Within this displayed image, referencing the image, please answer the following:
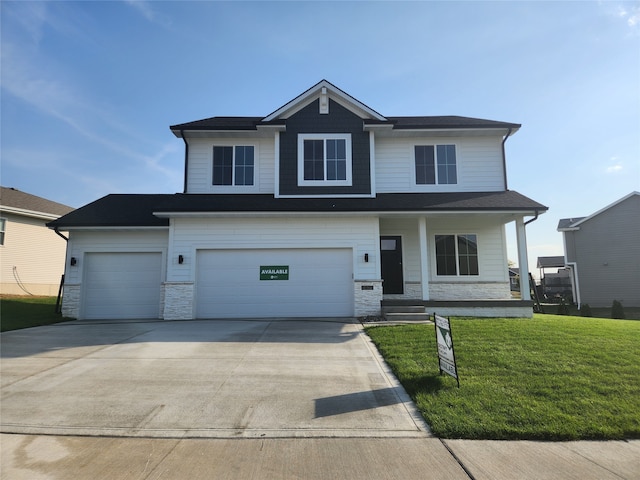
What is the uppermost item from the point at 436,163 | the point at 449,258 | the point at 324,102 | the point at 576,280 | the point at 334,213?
the point at 324,102

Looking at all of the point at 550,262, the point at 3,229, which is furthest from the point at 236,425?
the point at 550,262

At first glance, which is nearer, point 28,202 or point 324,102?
point 324,102

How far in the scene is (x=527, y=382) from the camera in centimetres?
540

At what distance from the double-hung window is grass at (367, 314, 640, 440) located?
16.3ft

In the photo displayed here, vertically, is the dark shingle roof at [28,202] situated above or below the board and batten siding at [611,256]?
above

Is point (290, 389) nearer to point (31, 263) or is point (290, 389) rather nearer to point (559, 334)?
point (559, 334)

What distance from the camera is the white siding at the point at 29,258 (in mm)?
18703

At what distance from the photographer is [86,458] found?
369 centimetres

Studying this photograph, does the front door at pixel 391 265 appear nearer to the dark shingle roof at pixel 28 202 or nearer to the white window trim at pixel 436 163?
the white window trim at pixel 436 163

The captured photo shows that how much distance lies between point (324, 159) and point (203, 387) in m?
9.45

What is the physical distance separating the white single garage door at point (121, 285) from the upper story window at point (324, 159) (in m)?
6.01

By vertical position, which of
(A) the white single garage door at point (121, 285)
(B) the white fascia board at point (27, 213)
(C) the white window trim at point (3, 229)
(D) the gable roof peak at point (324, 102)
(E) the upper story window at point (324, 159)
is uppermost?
(D) the gable roof peak at point (324, 102)

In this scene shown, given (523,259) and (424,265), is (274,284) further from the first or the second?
(523,259)

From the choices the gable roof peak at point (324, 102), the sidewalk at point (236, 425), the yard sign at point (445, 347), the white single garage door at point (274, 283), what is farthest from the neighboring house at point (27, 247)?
the yard sign at point (445, 347)
